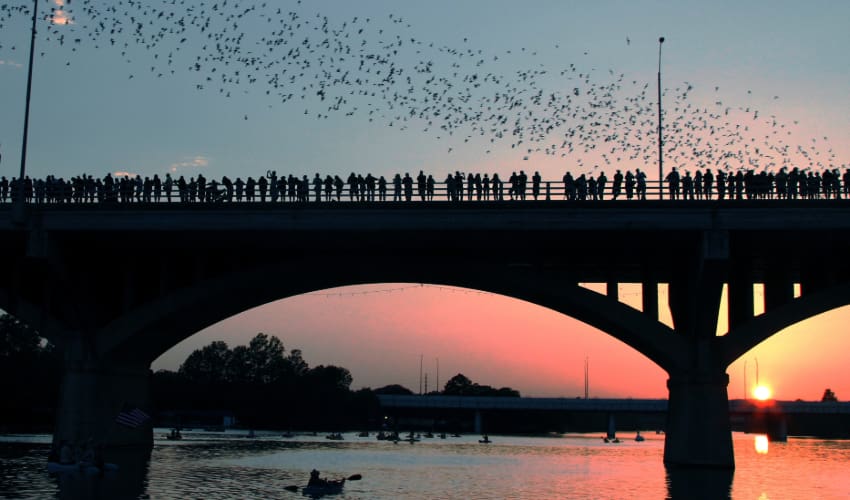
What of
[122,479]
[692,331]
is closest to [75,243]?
[122,479]

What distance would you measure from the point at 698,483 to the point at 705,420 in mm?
5028

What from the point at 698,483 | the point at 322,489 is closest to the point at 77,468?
the point at 322,489

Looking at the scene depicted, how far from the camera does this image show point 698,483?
4391cm

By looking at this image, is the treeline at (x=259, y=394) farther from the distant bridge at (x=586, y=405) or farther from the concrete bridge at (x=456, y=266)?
the concrete bridge at (x=456, y=266)

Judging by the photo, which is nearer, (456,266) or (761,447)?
(456,266)

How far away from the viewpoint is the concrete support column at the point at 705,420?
48031 millimetres

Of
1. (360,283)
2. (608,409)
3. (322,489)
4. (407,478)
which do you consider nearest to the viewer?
(322,489)

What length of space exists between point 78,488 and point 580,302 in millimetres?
23013

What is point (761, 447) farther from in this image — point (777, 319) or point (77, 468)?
point (77, 468)

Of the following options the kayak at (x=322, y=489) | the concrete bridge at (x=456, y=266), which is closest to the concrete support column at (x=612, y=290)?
the concrete bridge at (x=456, y=266)

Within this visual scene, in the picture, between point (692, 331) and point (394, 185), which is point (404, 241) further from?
point (692, 331)

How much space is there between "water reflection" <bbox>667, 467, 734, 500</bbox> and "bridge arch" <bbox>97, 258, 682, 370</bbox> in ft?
16.5

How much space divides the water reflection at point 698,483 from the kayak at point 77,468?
2390 cm

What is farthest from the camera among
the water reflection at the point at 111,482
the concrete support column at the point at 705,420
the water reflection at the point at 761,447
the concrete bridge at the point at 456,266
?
the water reflection at the point at 761,447
